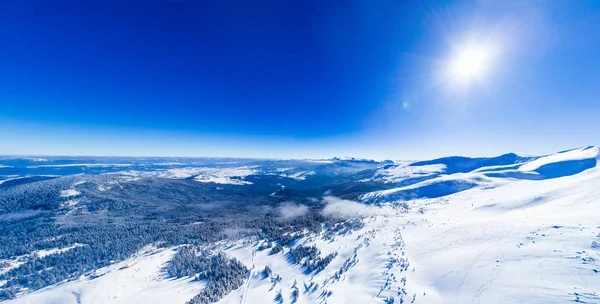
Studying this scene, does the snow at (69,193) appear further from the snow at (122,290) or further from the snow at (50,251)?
the snow at (122,290)

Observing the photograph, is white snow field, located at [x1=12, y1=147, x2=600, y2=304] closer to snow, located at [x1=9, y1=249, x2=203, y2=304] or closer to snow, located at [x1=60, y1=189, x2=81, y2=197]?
snow, located at [x1=9, y1=249, x2=203, y2=304]

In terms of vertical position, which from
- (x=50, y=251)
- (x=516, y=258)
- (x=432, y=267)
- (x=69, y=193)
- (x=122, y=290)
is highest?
(x=516, y=258)

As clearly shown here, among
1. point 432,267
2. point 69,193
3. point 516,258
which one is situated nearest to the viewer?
point 516,258

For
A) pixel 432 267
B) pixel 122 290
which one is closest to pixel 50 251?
pixel 122 290

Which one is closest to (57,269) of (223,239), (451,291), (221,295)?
(223,239)

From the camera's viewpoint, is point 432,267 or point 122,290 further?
point 122,290

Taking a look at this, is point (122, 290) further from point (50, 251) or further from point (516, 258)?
point (516, 258)
